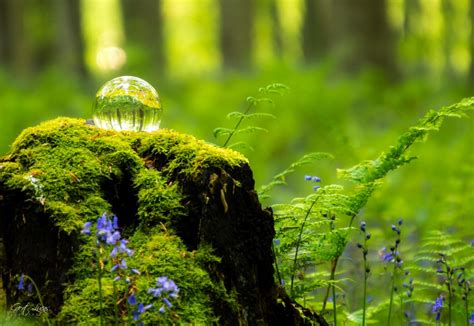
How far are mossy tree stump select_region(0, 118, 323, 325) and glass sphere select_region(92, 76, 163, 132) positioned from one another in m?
0.36

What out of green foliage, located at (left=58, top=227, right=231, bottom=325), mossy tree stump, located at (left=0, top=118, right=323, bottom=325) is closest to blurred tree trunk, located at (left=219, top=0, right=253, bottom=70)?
mossy tree stump, located at (left=0, top=118, right=323, bottom=325)

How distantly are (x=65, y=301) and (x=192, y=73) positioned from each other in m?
16.3

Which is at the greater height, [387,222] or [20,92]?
[20,92]

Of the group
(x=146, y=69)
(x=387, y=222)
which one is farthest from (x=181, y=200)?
(x=146, y=69)

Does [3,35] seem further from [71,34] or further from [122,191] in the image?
[122,191]

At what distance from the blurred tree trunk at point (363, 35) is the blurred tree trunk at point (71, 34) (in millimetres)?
6703

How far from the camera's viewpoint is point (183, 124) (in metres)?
9.95

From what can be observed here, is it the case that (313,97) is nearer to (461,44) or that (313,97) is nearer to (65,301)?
(65,301)

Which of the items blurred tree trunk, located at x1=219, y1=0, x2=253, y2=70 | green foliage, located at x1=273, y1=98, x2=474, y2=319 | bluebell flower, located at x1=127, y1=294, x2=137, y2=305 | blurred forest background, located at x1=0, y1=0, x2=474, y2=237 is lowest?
bluebell flower, located at x1=127, y1=294, x2=137, y2=305

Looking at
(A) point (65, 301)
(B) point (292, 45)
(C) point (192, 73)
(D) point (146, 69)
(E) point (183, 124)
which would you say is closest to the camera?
(A) point (65, 301)

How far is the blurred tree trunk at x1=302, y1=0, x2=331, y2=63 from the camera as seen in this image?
61.9 feet

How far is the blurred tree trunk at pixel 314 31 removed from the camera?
18859 mm

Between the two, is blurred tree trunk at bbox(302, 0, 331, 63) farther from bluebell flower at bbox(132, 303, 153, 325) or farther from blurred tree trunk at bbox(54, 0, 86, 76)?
bluebell flower at bbox(132, 303, 153, 325)

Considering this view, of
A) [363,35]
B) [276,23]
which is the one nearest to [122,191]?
[363,35]
